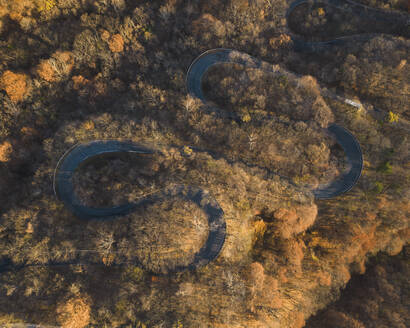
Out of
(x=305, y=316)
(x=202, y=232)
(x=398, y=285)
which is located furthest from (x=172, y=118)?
(x=398, y=285)

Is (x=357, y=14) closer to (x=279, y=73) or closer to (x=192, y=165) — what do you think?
(x=279, y=73)

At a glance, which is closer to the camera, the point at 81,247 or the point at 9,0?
the point at 81,247

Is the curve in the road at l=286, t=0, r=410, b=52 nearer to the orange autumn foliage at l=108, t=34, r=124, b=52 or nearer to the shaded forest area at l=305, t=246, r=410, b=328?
the orange autumn foliage at l=108, t=34, r=124, b=52

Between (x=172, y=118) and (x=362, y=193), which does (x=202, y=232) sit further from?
(x=362, y=193)

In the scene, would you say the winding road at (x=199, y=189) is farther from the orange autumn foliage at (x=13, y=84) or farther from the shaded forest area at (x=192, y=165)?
the orange autumn foliage at (x=13, y=84)

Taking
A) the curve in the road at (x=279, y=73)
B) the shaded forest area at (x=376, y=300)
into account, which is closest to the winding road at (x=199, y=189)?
the curve in the road at (x=279, y=73)

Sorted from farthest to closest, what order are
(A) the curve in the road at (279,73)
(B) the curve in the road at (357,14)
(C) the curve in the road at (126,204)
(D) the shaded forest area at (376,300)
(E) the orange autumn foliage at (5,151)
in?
(B) the curve in the road at (357,14) → (A) the curve in the road at (279,73) → (E) the orange autumn foliage at (5,151) → (D) the shaded forest area at (376,300) → (C) the curve in the road at (126,204)

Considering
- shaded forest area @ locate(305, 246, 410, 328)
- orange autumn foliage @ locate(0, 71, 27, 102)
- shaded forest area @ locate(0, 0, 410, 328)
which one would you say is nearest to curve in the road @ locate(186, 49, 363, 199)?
shaded forest area @ locate(0, 0, 410, 328)
